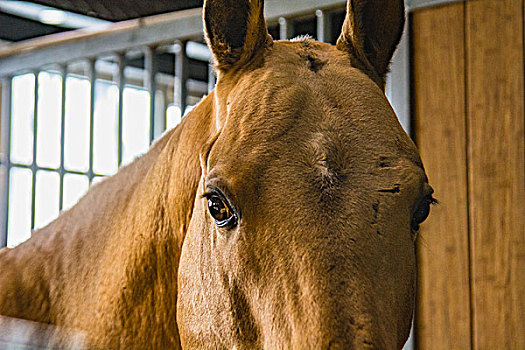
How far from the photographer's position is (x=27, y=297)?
4.79 feet

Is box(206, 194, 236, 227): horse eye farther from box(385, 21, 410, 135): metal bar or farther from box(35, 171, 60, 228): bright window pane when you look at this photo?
box(35, 171, 60, 228): bright window pane

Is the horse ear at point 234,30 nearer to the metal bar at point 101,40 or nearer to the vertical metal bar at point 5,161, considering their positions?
the metal bar at point 101,40

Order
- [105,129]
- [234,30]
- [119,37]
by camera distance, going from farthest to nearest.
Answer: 1. [105,129]
2. [119,37]
3. [234,30]

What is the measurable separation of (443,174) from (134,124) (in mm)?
6581

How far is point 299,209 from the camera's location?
0.90 meters

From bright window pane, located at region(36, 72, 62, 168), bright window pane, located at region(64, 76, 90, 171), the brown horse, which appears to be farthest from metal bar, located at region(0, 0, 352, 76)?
bright window pane, located at region(36, 72, 62, 168)

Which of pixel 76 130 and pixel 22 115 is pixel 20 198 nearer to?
pixel 22 115

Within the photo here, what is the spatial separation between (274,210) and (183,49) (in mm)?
1478

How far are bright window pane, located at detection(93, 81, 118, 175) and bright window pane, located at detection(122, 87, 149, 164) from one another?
0.15 meters

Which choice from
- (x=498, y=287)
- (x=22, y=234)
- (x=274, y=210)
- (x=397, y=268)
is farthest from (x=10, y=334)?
(x=22, y=234)

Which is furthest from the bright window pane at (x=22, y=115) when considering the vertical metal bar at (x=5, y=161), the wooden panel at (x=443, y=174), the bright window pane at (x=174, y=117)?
the wooden panel at (x=443, y=174)

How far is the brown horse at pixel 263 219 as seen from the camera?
34.9 inches

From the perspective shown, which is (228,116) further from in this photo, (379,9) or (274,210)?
(379,9)

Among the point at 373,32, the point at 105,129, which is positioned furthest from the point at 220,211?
the point at 105,129
